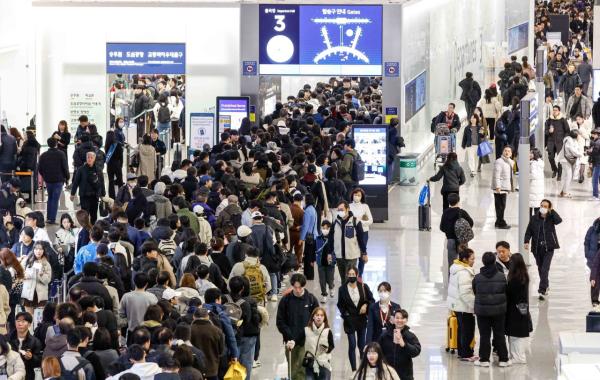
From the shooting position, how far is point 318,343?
1489 centimetres

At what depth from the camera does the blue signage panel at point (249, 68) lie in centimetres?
3078

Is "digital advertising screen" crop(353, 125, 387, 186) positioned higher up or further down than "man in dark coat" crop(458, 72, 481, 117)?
further down

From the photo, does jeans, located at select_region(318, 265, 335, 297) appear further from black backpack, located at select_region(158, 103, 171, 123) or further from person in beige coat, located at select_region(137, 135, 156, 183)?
black backpack, located at select_region(158, 103, 171, 123)

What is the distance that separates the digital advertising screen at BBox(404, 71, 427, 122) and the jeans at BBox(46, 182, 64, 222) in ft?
26.4

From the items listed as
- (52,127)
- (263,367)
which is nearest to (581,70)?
(52,127)

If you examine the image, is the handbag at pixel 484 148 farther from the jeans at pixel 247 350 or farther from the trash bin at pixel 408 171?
the jeans at pixel 247 350

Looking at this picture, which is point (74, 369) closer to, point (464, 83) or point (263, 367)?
point (263, 367)

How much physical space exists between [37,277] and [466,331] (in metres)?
4.56

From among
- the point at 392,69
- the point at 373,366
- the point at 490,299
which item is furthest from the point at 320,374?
the point at 392,69

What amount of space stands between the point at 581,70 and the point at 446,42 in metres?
5.60

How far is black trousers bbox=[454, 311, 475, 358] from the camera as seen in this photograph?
17.3 m

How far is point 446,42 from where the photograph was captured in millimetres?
38219

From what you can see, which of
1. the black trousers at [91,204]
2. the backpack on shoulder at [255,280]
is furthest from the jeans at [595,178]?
the backpack on shoulder at [255,280]

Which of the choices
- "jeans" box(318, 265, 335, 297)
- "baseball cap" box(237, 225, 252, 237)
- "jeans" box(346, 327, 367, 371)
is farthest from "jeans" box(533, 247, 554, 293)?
"jeans" box(346, 327, 367, 371)
